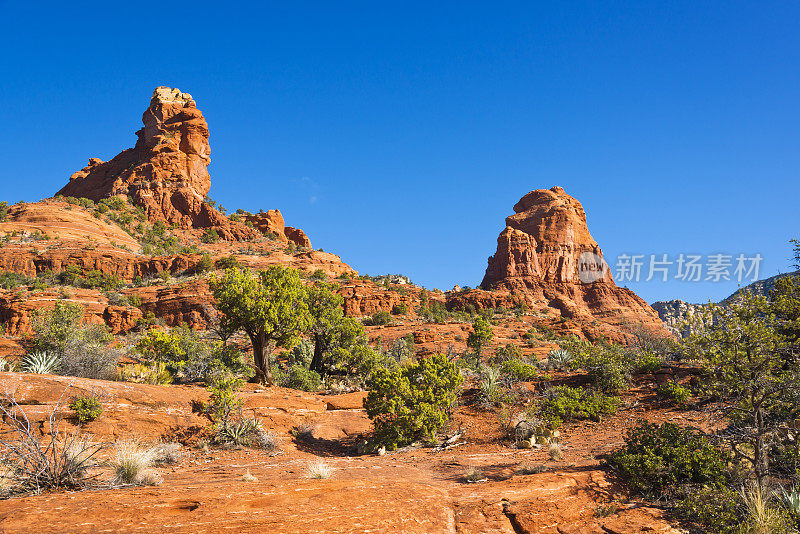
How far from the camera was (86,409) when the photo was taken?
410 inches

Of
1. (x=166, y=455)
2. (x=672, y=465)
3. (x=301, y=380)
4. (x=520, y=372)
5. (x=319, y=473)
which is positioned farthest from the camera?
(x=301, y=380)

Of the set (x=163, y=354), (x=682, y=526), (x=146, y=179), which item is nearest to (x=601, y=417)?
(x=682, y=526)

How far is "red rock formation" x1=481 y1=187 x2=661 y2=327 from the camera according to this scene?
299 feet

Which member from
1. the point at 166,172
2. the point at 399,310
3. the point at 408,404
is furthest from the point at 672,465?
the point at 166,172

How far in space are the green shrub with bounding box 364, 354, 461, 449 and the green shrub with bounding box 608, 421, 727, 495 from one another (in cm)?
527

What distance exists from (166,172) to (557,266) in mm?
85749

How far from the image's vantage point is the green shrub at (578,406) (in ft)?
40.5

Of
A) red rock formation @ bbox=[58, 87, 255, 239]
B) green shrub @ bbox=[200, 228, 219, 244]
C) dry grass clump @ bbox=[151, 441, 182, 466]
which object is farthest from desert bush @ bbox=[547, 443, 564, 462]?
red rock formation @ bbox=[58, 87, 255, 239]

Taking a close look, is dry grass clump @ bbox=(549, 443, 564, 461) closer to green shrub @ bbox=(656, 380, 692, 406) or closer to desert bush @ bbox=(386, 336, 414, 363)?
green shrub @ bbox=(656, 380, 692, 406)

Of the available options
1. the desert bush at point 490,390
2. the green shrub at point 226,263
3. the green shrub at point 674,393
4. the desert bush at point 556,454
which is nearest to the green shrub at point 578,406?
the green shrub at point 674,393

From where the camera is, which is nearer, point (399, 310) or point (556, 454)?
point (556, 454)

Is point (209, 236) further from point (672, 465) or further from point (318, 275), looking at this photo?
point (672, 465)

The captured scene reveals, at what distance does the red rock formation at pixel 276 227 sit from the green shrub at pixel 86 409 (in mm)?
73602

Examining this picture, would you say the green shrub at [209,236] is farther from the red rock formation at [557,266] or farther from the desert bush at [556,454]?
the desert bush at [556,454]
